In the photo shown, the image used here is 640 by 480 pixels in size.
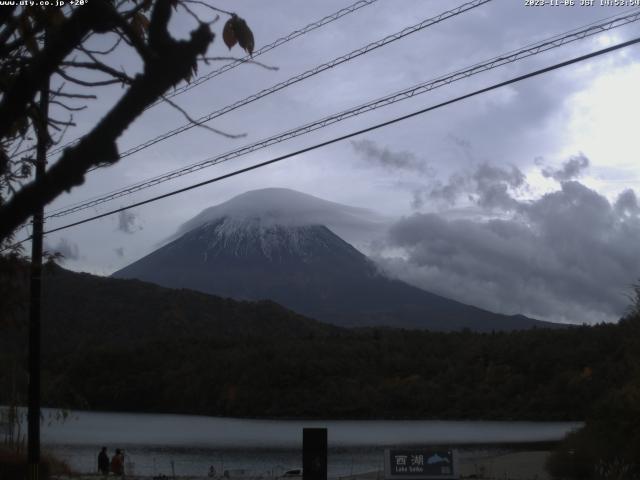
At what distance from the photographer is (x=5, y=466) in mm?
17156

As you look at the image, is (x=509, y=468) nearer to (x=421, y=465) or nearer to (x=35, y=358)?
(x=35, y=358)

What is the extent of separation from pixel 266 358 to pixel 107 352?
17.6 metres

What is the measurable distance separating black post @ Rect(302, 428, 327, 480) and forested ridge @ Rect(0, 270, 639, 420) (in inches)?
3010

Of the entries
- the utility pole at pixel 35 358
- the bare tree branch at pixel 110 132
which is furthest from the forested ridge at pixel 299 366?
the bare tree branch at pixel 110 132

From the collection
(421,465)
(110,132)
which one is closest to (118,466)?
(421,465)

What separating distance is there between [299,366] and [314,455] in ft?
293

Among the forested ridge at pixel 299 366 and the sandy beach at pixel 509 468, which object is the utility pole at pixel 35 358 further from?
the forested ridge at pixel 299 366

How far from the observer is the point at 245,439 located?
232ft

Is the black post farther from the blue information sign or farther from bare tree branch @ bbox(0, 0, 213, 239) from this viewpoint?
bare tree branch @ bbox(0, 0, 213, 239)

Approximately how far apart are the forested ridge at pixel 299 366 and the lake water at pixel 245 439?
15.0 ft

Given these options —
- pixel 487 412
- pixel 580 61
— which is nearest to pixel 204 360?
pixel 487 412

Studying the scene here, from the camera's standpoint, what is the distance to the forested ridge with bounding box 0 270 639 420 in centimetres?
9244

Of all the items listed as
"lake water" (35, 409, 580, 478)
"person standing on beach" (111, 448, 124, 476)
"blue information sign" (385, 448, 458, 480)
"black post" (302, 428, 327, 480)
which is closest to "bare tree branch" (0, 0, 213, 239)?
"black post" (302, 428, 327, 480)

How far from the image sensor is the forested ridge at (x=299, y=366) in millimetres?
92438
